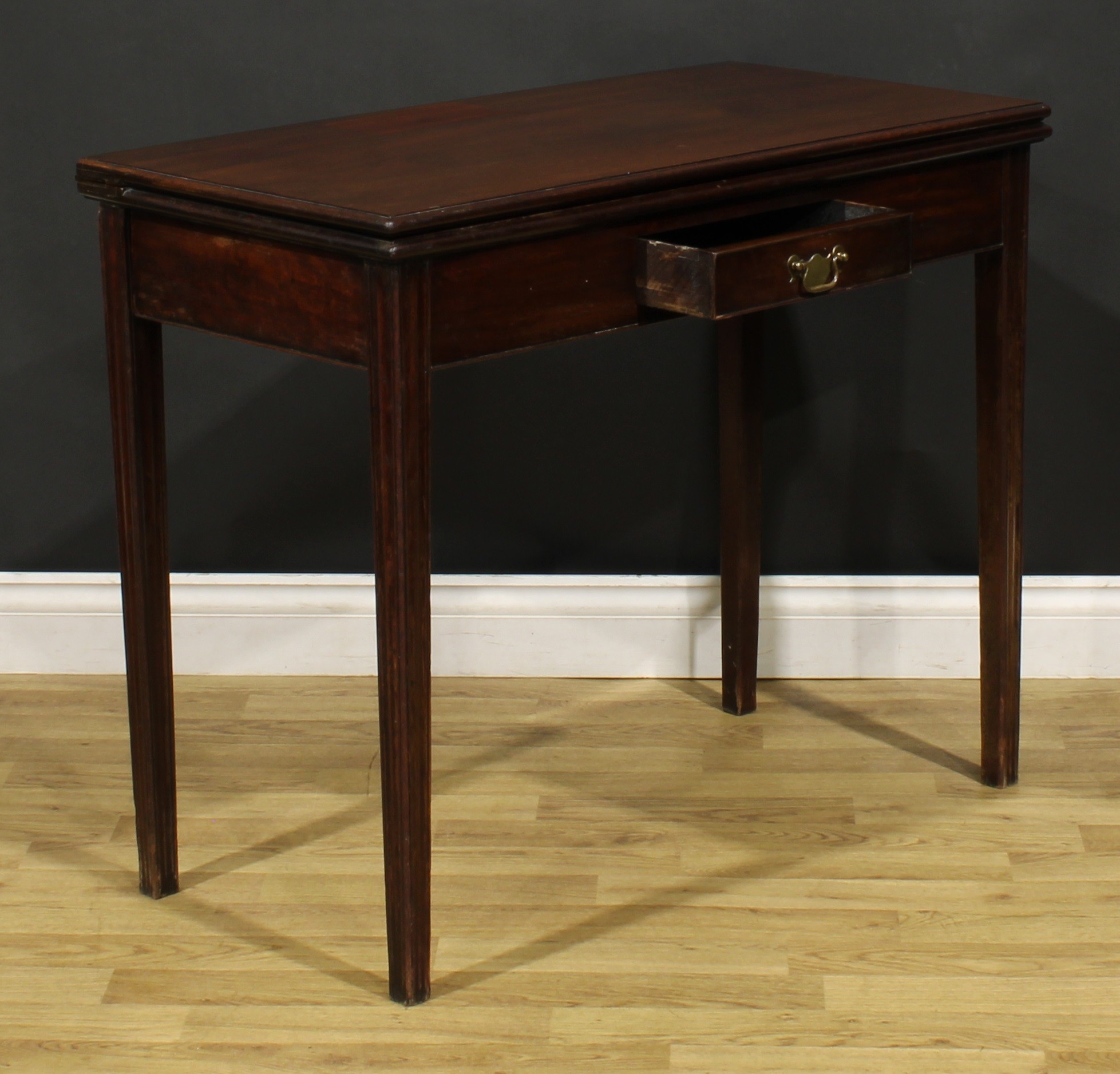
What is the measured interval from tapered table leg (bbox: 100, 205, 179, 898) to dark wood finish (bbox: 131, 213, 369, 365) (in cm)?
3

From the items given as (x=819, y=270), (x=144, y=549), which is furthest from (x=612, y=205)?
(x=144, y=549)

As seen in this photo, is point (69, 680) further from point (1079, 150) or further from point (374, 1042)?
point (1079, 150)

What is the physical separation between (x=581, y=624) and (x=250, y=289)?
3.58 ft

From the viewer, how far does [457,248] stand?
1.64 m

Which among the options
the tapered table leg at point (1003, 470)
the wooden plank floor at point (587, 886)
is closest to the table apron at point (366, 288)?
the tapered table leg at point (1003, 470)

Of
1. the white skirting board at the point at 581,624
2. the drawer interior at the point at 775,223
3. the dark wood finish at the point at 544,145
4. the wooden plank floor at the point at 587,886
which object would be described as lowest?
the wooden plank floor at the point at 587,886

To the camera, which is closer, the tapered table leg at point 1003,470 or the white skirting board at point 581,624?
the tapered table leg at point 1003,470

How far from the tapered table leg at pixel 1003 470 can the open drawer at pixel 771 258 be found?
0.94 ft

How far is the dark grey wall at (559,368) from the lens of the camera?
8.27 feet

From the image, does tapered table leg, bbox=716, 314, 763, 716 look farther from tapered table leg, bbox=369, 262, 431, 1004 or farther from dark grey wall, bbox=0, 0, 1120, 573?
tapered table leg, bbox=369, 262, 431, 1004

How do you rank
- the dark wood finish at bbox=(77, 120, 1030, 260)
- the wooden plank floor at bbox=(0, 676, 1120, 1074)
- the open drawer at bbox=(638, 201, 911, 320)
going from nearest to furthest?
the dark wood finish at bbox=(77, 120, 1030, 260)
the open drawer at bbox=(638, 201, 911, 320)
the wooden plank floor at bbox=(0, 676, 1120, 1074)

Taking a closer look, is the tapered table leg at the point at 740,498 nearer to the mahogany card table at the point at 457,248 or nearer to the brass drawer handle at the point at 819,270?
the mahogany card table at the point at 457,248

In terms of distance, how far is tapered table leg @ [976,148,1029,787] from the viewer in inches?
85.6

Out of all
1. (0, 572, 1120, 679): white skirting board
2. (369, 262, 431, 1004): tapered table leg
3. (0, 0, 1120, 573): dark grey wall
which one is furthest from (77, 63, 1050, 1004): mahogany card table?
(0, 572, 1120, 679): white skirting board
